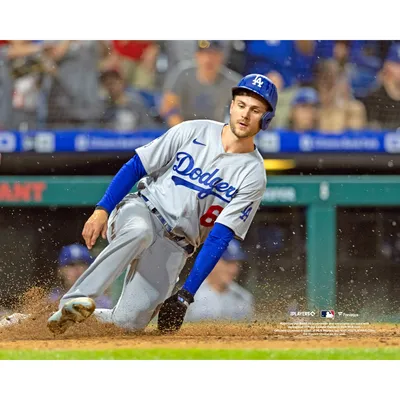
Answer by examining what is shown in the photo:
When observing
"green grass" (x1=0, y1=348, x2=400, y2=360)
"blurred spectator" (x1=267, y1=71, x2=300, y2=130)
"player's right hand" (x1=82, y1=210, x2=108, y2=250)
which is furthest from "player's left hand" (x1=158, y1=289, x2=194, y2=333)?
"blurred spectator" (x1=267, y1=71, x2=300, y2=130)

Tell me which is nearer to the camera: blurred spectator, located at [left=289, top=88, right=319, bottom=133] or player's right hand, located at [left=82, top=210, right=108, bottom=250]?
player's right hand, located at [left=82, top=210, right=108, bottom=250]

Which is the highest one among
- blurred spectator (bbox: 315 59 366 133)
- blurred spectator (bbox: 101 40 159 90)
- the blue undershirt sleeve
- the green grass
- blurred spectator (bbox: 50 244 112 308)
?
blurred spectator (bbox: 101 40 159 90)

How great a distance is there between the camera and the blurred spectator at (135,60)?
5.38m

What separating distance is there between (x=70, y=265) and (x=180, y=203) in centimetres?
94

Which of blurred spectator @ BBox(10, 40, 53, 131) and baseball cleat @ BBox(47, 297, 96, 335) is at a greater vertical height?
blurred spectator @ BBox(10, 40, 53, 131)

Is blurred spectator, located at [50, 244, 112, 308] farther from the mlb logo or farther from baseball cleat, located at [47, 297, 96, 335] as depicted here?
the mlb logo

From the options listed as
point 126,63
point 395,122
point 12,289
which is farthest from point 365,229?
point 12,289

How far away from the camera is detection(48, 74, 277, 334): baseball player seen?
4.71m

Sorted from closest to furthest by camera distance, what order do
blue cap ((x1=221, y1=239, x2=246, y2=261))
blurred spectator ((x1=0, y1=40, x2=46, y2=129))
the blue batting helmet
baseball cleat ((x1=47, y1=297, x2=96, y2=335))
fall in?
baseball cleat ((x1=47, y1=297, x2=96, y2=335)) → the blue batting helmet → blurred spectator ((x1=0, y1=40, x2=46, y2=129)) → blue cap ((x1=221, y1=239, x2=246, y2=261))

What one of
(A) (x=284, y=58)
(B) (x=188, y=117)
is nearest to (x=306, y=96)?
(A) (x=284, y=58)

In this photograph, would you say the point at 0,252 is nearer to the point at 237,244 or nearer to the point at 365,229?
the point at 237,244

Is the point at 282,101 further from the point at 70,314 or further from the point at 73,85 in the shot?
the point at 70,314

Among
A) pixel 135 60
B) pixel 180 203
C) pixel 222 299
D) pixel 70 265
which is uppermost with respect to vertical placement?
pixel 135 60

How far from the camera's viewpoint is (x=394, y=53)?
5.48m
